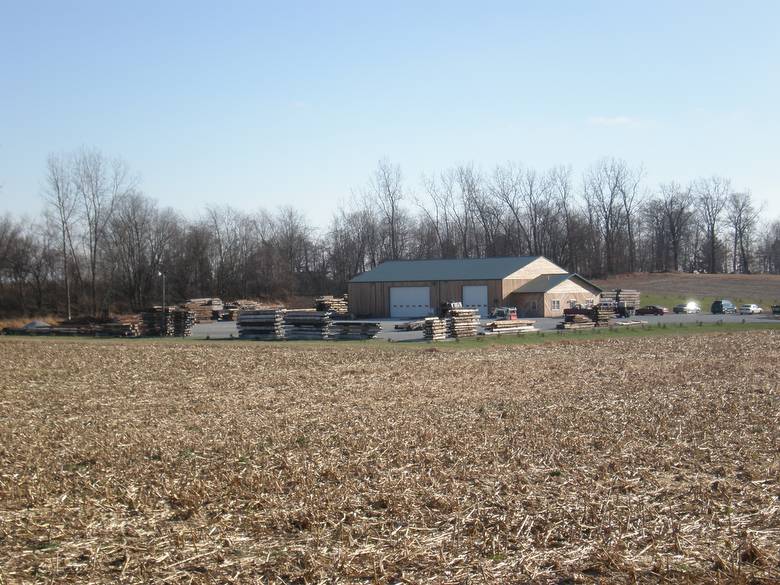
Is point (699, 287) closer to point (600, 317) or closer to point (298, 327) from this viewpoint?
point (600, 317)

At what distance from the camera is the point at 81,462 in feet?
36.7

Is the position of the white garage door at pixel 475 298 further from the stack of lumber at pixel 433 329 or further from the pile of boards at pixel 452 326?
the stack of lumber at pixel 433 329

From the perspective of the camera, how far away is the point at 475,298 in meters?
58.8

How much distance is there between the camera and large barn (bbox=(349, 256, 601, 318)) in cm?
5803

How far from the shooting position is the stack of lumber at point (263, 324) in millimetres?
41281

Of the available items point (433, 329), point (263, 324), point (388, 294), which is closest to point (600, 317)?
point (433, 329)

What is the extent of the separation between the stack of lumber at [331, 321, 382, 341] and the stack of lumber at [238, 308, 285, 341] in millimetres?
3059

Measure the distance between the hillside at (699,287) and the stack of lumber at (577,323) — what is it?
29.6 meters

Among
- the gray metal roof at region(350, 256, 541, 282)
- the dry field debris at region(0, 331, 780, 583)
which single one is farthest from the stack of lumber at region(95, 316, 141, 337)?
the dry field debris at region(0, 331, 780, 583)

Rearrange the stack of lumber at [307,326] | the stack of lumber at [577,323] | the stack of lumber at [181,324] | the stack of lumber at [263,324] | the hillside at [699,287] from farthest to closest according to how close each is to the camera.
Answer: the hillside at [699,287]
the stack of lumber at [181,324]
the stack of lumber at [577,323]
the stack of lumber at [263,324]
the stack of lumber at [307,326]

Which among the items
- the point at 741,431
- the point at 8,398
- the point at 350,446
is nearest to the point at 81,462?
the point at 350,446


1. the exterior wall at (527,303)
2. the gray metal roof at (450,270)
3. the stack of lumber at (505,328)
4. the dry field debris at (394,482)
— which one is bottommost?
the dry field debris at (394,482)

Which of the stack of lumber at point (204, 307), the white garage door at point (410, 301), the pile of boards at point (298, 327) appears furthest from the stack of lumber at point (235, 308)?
the pile of boards at point (298, 327)

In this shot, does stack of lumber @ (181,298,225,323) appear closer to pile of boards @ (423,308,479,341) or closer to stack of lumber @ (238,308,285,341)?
stack of lumber @ (238,308,285,341)
